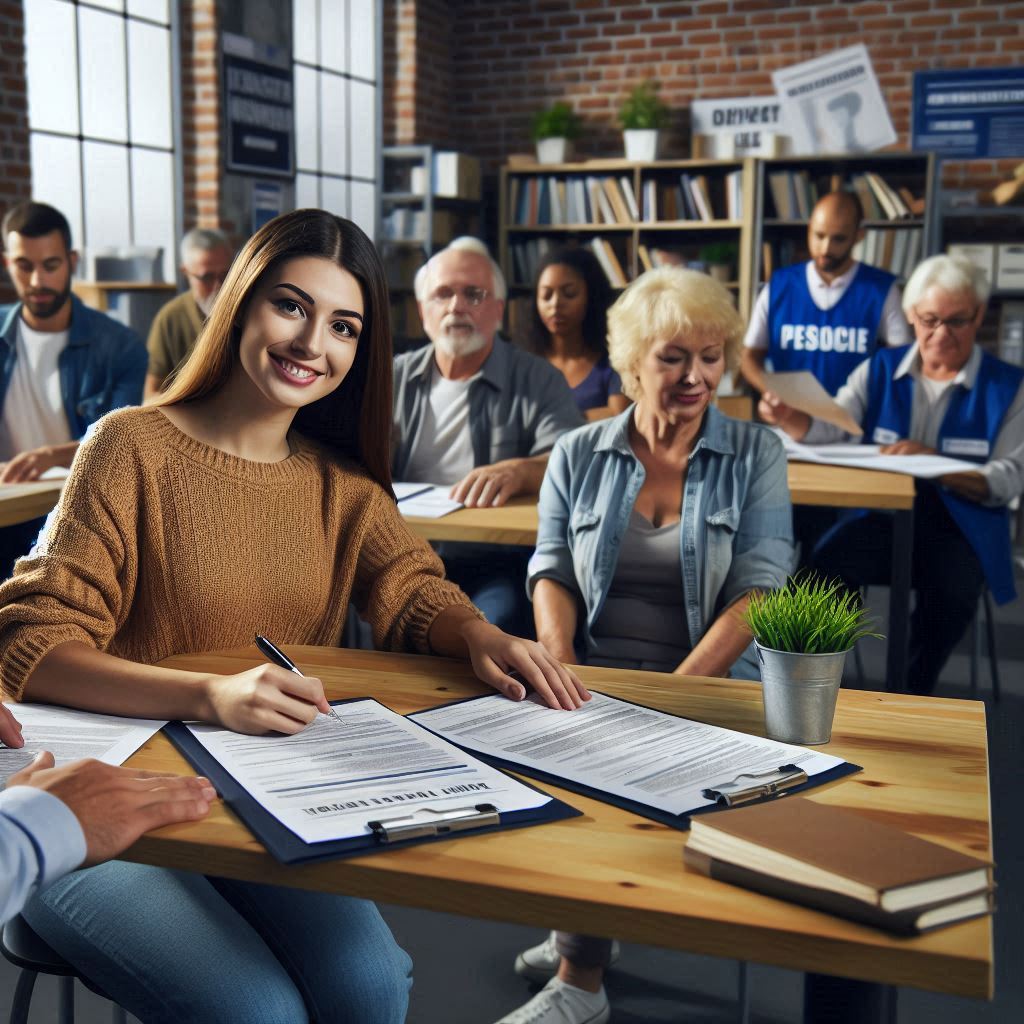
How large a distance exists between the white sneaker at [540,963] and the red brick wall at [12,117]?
3.65 m

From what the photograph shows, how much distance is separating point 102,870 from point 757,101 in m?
6.67

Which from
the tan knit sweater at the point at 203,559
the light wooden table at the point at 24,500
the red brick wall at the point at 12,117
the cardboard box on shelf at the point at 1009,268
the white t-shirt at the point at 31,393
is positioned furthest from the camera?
the cardboard box on shelf at the point at 1009,268

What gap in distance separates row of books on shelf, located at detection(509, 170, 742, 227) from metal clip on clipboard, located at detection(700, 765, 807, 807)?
20.0 feet

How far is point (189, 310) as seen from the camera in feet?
15.8

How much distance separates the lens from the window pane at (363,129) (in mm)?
7227

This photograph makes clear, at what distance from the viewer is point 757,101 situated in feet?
22.9

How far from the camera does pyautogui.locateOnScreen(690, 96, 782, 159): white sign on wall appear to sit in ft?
22.5

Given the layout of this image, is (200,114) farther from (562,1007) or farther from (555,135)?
(562,1007)

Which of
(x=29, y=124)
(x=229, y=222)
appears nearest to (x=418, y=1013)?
(x=29, y=124)

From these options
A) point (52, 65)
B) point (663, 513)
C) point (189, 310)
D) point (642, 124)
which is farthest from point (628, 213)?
point (663, 513)

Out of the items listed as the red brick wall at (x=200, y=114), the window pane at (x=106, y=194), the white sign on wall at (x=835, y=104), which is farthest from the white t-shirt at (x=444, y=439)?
the white sign on wall at (x=835, y=104)

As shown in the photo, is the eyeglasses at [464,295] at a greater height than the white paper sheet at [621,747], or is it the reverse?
the eyeglasses at [464,295]

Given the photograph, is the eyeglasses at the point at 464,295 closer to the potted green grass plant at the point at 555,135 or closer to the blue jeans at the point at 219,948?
the blue jeans at the point at 219,948

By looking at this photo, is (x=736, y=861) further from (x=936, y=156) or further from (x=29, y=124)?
(x=936, y=156)
